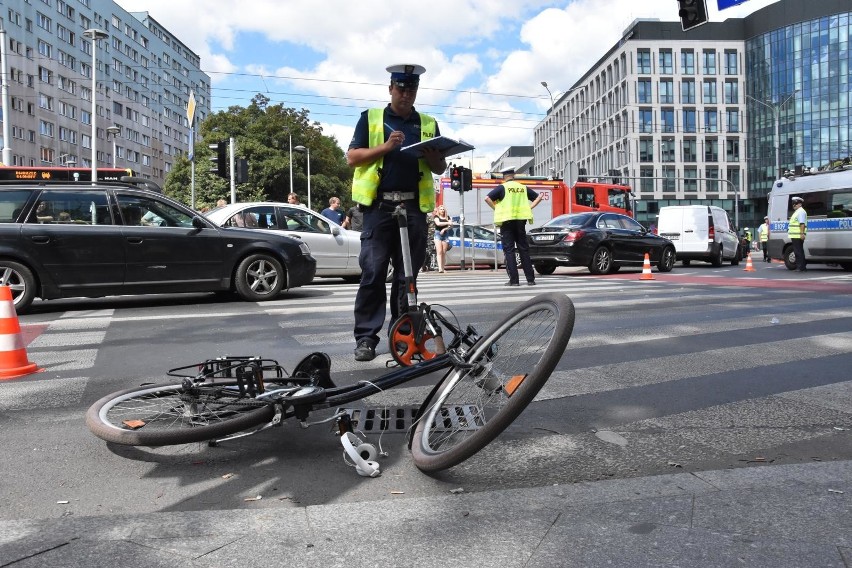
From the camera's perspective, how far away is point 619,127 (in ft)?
283

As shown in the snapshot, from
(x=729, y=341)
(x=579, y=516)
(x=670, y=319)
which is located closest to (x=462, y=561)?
(x=579, y=516)

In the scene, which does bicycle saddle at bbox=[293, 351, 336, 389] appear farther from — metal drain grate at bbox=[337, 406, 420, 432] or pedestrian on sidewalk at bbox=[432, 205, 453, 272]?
pedestrian on sidewalk at bbox=[432, 205, 453, 272]

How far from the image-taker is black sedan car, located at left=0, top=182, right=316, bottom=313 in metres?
9.02

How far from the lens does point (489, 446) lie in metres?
3.42

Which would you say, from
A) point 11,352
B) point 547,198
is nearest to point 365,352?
point 11,352

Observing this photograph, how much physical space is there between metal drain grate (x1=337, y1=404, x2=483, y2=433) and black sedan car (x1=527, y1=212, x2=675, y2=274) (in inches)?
543

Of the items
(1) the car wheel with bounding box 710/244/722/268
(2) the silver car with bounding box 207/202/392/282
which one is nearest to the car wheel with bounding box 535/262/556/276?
(2) the silver car with bounding box 207/202/392/282

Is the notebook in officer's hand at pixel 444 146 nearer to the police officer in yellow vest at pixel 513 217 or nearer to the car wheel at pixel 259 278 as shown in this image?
the car wheel at pixel 259 278

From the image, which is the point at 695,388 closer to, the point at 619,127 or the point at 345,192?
the point at 345,192

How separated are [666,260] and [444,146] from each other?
52.1 ft

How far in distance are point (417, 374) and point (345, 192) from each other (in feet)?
228

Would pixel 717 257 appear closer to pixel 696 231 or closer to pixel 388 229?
pixel 696 231

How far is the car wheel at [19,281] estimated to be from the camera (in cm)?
883

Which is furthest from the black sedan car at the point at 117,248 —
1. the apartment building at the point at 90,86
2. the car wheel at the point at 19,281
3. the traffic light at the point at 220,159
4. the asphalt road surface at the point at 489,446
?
the apartment building at the point at 90,86
